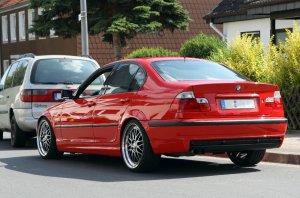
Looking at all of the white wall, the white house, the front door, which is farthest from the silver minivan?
the white wall

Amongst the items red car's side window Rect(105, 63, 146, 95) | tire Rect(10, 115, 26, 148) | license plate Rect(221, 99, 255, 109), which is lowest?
tire Rect(10, 115, 26, 148)

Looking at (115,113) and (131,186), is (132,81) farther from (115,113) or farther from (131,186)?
(131,186)

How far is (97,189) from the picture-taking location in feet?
28.7

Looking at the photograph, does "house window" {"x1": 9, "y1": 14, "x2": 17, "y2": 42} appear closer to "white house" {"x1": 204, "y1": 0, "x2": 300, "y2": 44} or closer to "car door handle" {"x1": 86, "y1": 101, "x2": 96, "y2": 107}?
"white house" {"x1": 204, "y1": 0, "x2": 300, "y2": 44}

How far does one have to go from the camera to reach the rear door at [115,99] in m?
10.3

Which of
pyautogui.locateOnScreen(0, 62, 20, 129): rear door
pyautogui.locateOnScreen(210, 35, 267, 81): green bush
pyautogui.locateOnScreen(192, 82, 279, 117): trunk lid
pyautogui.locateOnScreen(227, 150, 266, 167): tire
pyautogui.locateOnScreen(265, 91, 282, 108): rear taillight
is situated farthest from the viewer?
pyautogui.locateOnScreen(210, 35, 267, 81): green bush

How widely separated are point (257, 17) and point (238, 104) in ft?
64.2

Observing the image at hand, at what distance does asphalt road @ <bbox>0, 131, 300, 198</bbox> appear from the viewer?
27.4 ft

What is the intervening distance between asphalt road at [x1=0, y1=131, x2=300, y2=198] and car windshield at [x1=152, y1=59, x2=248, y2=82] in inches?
48.5

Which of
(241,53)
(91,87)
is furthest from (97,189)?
(241,53)

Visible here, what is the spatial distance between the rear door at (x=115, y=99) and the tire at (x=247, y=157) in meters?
1.75

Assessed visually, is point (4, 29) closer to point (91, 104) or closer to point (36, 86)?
point (36, 86)

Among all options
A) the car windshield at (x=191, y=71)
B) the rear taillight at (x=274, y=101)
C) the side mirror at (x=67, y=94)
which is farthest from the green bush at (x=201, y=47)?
the rear taillight at (x=274, y=101)

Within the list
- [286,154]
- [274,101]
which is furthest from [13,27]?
[274,101]
